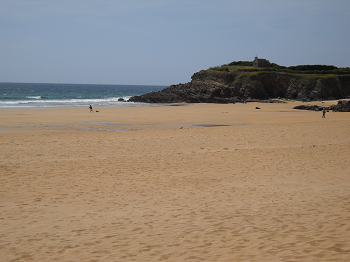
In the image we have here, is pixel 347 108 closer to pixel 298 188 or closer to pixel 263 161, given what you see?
pixel 263 161

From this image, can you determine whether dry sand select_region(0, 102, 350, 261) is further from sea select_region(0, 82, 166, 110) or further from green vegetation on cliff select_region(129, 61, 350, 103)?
green vegetation on cliff select_region(129, 61, 350, 103)

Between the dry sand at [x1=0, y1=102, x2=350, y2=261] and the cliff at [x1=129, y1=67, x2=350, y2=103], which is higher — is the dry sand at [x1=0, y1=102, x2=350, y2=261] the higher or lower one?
the lower one

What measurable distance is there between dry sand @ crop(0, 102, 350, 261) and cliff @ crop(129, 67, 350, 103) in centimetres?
4221

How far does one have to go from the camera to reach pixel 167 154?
13258 millimetres

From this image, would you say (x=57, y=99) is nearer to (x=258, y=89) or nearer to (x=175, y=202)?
(x=258, y=89)

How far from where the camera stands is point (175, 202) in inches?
299

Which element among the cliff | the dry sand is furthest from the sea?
the dry sand

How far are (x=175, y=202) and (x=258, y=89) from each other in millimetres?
53415

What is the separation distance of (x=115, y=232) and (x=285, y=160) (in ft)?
26.9

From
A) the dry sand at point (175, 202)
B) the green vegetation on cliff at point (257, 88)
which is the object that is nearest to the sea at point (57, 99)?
the green vegetation on cliff at point (257, 88)

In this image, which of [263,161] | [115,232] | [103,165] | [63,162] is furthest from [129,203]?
[263,161]

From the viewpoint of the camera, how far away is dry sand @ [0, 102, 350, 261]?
5000 millimetres

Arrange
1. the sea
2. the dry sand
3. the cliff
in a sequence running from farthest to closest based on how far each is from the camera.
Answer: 1. the cliff
2. the sea
3. the dry sand

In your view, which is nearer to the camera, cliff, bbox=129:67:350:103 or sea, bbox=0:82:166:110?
sea, bbox=0:82:166:110
